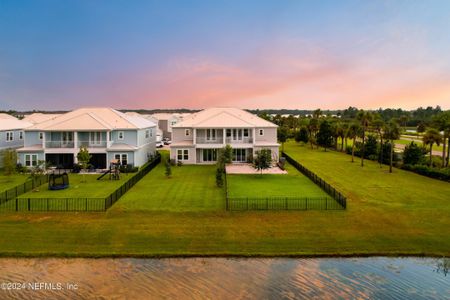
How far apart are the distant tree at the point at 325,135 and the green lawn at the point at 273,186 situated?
30.5 m

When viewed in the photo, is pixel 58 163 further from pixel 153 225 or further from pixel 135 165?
pixel 153 225

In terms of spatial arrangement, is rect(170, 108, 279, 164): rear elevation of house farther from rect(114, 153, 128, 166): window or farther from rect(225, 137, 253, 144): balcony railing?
rect(114, 153, 128, 166): window

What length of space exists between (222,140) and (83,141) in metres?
18.0

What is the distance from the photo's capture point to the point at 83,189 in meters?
32.3

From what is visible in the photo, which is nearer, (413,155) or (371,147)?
(413,155)

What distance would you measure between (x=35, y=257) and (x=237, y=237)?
10.4 metres

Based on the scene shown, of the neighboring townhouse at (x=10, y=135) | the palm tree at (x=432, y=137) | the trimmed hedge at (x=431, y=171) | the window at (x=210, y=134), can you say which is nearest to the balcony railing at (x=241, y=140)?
the window at (x=210, y=134)

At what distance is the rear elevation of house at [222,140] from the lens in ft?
160

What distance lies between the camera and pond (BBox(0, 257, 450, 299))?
47.2 ft

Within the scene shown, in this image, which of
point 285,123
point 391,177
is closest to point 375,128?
point 391,177

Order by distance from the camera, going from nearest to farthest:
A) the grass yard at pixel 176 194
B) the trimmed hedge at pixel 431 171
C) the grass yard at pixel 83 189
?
the grass yard at pixel 176 194
the grass yard at pixel 83 189
the trimmed hedge at pixel 431 171

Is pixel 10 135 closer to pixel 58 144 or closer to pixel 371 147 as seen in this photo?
pixel 58 144

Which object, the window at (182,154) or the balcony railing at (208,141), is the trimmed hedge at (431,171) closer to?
the balcony railing at (208,141)

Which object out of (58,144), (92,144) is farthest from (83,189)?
(58,144)
